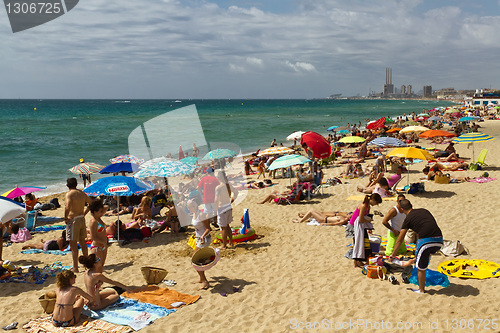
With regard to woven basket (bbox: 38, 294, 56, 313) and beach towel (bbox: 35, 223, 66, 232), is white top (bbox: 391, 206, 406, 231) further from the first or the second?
beach towel (bbox: 35, 223, 66, 232)

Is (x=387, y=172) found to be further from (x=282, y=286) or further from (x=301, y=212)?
(x=282, y=286)

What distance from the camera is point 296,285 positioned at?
635 cm

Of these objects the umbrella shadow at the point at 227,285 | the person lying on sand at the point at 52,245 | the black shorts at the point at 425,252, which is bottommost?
the umbrella shadow at the point at 227,285

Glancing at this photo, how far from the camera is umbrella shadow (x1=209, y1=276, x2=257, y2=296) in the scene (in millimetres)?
6281

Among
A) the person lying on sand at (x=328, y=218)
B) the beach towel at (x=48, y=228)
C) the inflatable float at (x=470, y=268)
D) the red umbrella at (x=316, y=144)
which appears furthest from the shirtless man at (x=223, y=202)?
the red umbrella at (x=316, y=144)

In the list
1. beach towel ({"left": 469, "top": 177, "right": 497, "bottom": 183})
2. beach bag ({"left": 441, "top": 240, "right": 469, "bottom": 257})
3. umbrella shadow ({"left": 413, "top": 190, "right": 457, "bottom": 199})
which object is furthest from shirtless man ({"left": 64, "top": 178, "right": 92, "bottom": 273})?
beach towel ({"left": 469, "top": 177, "right": 497, "bottom": 183})

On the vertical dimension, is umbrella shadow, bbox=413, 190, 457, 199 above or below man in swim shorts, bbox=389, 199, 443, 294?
below

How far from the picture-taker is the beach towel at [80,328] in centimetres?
513

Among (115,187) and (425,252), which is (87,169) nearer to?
(115,187)

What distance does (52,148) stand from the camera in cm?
3159

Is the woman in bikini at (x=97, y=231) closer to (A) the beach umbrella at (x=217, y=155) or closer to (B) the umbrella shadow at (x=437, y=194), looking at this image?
(A) the beach umbrella at (x=217, y=155)

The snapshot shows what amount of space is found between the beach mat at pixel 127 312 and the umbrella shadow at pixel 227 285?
887 mm

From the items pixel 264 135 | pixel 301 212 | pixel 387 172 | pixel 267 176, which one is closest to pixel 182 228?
pixel 301 212

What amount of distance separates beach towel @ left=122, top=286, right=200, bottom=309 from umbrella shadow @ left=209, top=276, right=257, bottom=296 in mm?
410
